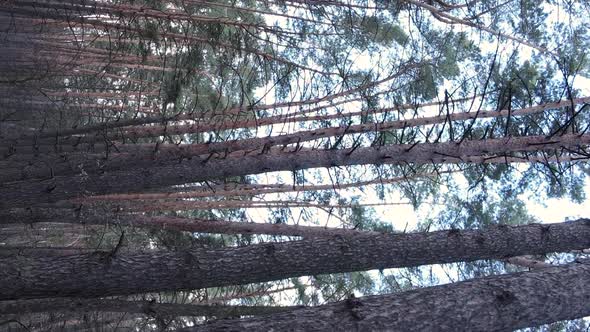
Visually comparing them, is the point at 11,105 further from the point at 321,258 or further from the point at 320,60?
the point at 321,258

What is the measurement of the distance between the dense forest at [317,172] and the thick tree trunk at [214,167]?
0.02 m

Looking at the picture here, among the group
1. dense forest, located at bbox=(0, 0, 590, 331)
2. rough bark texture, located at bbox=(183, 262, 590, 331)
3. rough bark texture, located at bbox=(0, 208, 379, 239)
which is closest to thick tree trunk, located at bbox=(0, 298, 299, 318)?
Result: dense forest, located at bbox=(0, 0, 590, 331)

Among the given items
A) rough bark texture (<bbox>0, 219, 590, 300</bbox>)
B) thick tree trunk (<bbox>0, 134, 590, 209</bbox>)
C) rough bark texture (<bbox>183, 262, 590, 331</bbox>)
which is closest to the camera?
rough bark texture (<bbox>183, 262, 590, 331</bbox>)

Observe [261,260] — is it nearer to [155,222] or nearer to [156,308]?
[156,308]

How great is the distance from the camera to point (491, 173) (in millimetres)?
8070

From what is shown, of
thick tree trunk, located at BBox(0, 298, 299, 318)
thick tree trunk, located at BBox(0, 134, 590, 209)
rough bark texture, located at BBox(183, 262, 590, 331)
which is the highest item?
thick tree trunk, located at BBox(0, 134, 590, 209)

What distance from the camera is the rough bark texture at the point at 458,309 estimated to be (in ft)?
10.5

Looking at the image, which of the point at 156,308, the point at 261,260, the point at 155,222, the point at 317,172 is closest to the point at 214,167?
the point at 261,260

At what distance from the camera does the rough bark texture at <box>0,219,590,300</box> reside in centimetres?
388

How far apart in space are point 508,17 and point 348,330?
5709 millimetres

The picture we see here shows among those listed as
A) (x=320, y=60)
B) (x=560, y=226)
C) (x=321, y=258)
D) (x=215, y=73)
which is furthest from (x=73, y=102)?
(x=560, y=226)

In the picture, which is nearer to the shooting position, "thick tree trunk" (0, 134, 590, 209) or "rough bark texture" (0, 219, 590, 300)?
"rough bark texture" (0, 219, 590, 300)

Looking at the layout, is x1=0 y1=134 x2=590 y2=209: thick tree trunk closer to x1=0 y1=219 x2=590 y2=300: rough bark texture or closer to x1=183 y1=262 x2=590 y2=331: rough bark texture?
x1=0 y1=219 x2=590 y2=300: rough bark texture

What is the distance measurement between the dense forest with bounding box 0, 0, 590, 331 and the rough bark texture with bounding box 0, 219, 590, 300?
13mm
